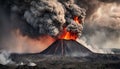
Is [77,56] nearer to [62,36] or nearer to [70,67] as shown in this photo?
[62,36]

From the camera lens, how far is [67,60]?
134 m

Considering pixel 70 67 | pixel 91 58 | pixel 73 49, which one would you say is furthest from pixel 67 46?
pixel 70 67

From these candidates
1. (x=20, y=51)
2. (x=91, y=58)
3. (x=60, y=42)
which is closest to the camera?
(x=91, y=58)

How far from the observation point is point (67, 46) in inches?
6117

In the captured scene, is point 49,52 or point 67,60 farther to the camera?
point 49,52

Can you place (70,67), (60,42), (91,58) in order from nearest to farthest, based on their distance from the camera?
(70,67), (91,58), (60,42)

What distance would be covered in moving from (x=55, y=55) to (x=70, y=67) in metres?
33.5

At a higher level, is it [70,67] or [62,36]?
[62,36]

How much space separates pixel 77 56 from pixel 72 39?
8.54m

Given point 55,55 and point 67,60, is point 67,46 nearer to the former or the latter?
point 55,55

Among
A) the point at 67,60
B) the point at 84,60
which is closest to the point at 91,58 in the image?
the point at 84,60

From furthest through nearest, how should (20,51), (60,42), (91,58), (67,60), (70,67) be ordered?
(20,51) → (60,42) → (91,58) → (67,60) → (70,67)

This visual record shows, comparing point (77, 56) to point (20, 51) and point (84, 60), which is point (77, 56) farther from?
point (20, 51)

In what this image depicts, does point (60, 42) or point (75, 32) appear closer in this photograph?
point (75, 32)
